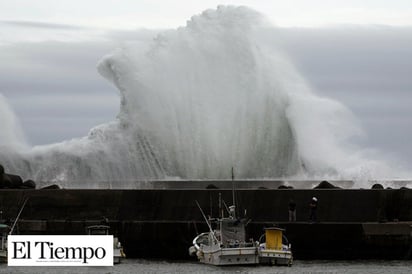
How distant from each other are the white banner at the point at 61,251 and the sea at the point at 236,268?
0.37 meters

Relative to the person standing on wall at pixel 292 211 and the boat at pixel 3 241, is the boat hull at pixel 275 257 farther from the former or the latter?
the boat at pixel 3 241

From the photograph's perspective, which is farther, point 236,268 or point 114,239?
point 114,239

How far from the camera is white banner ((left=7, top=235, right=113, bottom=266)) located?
133 ft

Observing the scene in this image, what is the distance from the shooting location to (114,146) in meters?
59.2

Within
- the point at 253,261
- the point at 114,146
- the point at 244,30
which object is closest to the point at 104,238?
the point at 253,261

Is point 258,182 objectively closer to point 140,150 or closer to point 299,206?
point 299,206

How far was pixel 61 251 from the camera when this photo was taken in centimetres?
4078

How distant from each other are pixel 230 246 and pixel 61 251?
4861 mm

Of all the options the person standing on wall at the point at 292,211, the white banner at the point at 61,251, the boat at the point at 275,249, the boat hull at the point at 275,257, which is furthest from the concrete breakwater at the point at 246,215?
the white banner at the point at 61,251

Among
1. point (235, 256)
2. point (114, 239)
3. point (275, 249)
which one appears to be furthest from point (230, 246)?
point (114, 239)

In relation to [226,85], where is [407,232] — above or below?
below

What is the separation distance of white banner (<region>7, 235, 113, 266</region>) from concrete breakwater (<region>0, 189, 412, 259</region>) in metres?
3.00

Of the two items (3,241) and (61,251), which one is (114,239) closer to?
(61,251)

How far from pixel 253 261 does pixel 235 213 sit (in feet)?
7.40
